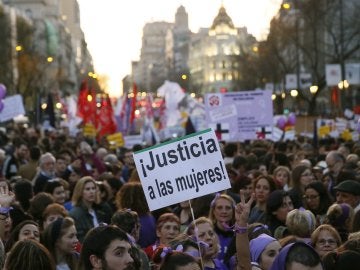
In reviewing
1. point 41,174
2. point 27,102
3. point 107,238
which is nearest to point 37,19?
point 27,102

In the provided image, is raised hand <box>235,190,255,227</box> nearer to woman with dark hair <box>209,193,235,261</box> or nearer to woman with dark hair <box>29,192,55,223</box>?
woman with dark hair <box>209,193,235,261</box>

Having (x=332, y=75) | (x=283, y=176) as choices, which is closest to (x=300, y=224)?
(x=283, y=176)

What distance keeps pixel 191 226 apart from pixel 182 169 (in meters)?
0.80

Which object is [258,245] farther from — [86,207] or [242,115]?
[242,115]

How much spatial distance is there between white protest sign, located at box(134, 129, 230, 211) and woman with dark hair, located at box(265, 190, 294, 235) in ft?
7.45

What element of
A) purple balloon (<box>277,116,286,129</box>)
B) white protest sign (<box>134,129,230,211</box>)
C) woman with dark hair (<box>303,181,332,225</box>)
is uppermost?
white protest sign (<box>134,129,230,211</box>)

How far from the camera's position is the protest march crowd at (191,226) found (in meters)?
6.34

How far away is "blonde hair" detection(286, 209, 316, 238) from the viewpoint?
8.48 m

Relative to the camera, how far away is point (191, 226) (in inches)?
331

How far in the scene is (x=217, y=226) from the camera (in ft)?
30.9

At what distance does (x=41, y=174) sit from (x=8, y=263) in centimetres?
778

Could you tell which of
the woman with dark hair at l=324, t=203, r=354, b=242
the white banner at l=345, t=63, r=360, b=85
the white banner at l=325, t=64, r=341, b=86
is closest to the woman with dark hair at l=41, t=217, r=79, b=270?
the woman with dark hair at l=324, t=203, r=354, b=242

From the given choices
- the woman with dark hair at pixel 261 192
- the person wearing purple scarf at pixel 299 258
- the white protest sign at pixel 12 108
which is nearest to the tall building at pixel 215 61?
the white protest sign at pixel 12 108

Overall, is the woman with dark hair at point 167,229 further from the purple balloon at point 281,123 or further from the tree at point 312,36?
the tree at point 312,36
